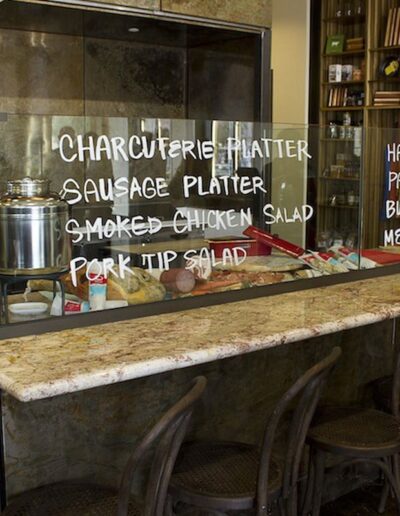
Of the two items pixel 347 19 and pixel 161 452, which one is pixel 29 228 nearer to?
pixel 161 452

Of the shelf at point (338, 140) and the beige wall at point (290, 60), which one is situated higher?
the beige wall at point (290, 60)

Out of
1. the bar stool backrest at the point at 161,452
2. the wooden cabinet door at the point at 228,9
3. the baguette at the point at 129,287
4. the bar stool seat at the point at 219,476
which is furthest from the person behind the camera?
the wooden cabinet door at the point at 228,9

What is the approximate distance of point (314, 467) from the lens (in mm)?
2436

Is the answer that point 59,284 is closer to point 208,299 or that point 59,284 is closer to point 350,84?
point 208,299

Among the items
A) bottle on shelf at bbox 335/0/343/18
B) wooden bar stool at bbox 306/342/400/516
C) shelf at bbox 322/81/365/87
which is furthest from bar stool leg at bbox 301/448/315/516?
bottle on shelf at bbox 335/0/343/18

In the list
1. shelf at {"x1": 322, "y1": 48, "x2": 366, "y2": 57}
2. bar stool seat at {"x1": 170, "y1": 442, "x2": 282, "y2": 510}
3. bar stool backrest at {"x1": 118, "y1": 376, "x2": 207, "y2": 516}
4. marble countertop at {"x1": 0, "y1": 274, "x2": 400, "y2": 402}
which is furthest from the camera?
shelf at {"x1": 322, "y1": 48, "x2": 366, "y2": 57}

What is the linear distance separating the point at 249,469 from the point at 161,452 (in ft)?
1.58

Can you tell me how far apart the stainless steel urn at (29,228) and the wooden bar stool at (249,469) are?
66 cm

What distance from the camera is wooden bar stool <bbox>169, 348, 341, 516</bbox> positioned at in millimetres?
1892

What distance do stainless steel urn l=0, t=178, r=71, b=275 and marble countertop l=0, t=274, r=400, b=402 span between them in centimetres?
20

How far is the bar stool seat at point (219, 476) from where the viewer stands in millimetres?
1889

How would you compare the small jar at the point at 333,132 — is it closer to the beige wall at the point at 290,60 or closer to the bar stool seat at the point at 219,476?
the bar stool seat at the point at 219,476

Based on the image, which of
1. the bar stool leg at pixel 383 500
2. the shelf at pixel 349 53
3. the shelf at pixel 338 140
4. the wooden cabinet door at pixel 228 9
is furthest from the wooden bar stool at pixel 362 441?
the shelf at pixel 349 53

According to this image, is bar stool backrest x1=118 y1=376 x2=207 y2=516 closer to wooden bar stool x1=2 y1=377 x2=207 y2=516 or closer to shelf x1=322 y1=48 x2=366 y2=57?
wooden bar stool x1=2 y1=377 x2=207 y2=516
